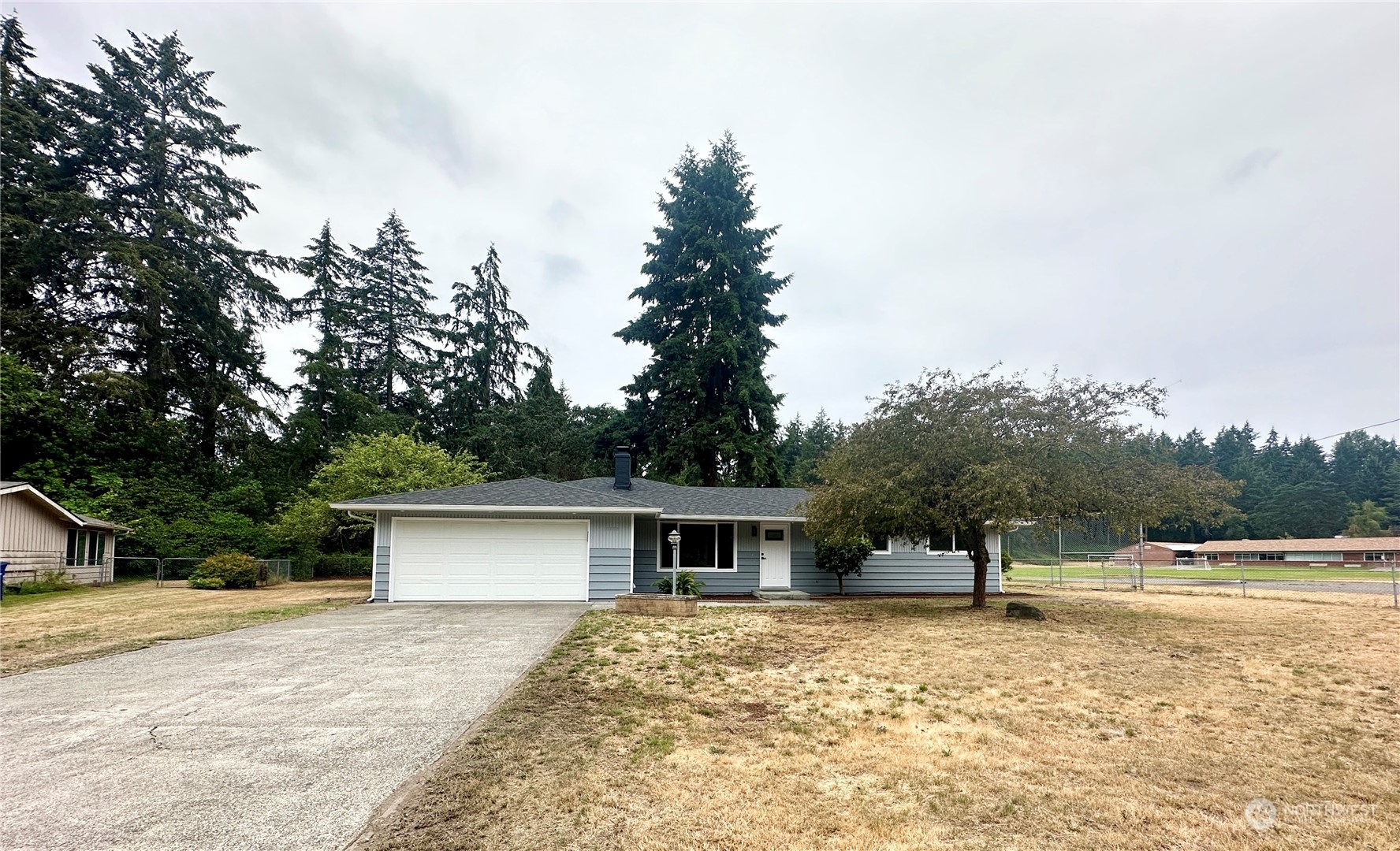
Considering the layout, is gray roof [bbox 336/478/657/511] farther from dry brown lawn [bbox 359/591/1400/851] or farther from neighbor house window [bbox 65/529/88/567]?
neighbor house window [bbox 65/529/88/567]

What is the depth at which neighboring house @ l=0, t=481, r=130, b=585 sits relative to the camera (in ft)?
58.2

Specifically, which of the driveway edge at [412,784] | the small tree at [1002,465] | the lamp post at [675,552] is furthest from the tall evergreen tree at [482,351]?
the driveway edge at [412,784]

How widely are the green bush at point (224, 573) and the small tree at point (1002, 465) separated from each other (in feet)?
54.7

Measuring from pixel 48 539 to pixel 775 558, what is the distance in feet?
69.0

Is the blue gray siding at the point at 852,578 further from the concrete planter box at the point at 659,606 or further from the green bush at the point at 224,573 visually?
the green bush at the point at 224,573

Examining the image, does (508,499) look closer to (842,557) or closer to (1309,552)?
(842,557)

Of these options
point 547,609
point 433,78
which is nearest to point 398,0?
point 433,78

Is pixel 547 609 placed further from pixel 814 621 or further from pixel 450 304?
pixel 450 304

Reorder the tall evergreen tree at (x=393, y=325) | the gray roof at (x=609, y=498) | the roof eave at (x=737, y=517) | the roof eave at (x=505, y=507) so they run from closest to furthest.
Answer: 1. the roof eave at (x=505, y=507)
2. the gray roof at (x=609, y=498)
3. the roof eave at (x=737, y=517)
4. the tall evergreen tree at (x=393, y=325)

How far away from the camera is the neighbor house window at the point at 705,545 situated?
16734mm

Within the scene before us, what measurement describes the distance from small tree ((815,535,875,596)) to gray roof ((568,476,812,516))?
4.49 feet

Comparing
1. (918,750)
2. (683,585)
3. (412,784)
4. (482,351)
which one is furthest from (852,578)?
(482,351)

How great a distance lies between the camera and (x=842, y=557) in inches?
656

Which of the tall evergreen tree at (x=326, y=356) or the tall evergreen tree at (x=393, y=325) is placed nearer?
the tall evergreen tree at (x=326, y=356)
